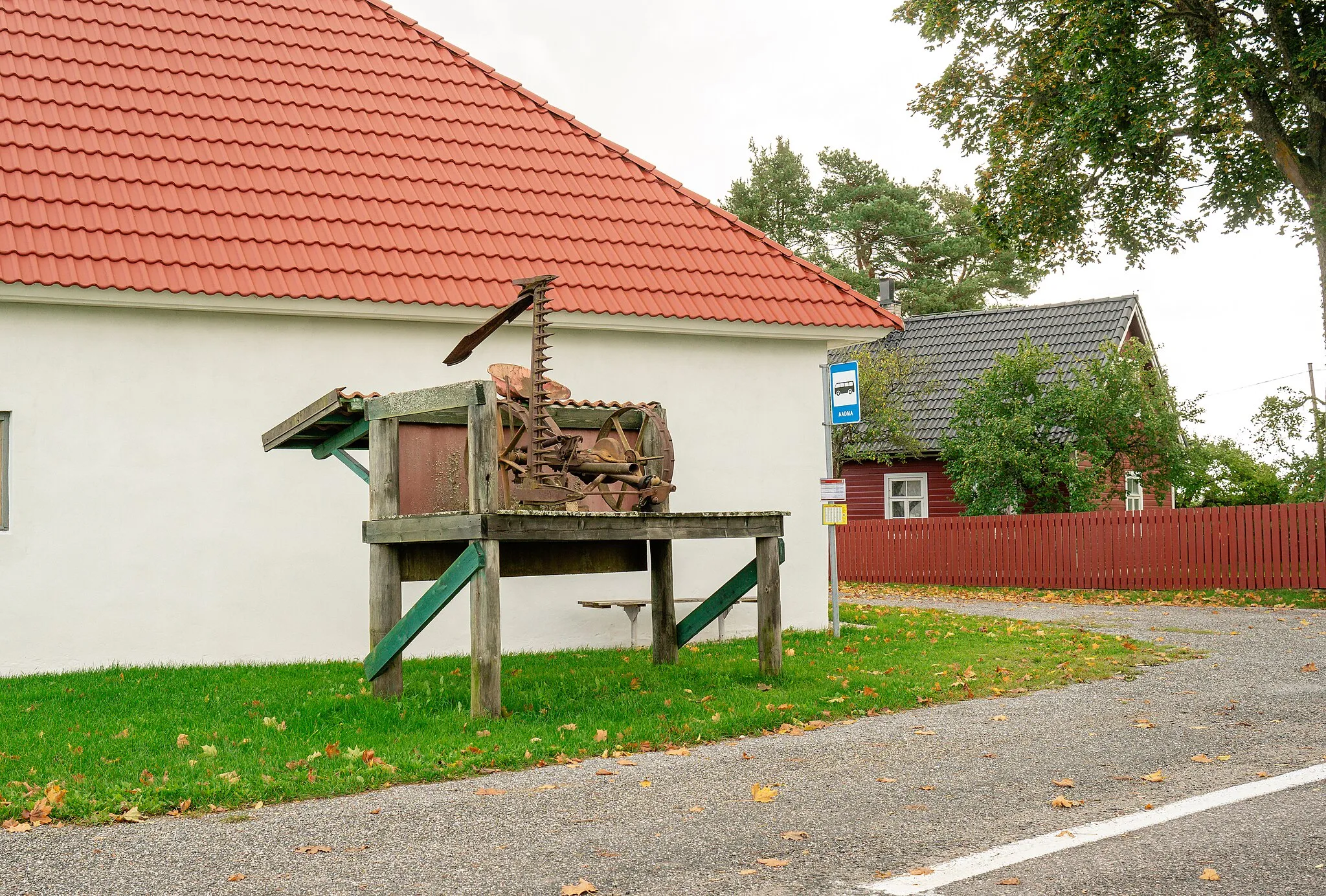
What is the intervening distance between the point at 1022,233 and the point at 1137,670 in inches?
546

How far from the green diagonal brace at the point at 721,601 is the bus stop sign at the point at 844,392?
3031mm

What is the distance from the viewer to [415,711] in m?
7.92

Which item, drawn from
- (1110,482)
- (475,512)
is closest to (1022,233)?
(1110,482)

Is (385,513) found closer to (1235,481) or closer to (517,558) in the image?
(517,558)

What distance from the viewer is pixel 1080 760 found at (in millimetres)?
6531

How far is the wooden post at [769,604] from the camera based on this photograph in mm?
9086

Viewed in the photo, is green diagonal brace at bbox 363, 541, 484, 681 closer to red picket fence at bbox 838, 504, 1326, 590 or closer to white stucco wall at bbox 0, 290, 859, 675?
white stucco wall at bbox 0, 290, 859, 675

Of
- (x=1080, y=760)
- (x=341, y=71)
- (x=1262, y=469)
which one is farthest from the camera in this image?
(x=1262, y=469)

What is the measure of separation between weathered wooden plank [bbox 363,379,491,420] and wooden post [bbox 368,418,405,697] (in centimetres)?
13

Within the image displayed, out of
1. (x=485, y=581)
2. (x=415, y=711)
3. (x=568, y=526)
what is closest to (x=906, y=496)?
(x=568, y=526)

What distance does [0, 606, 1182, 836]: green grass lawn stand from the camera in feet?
20.0

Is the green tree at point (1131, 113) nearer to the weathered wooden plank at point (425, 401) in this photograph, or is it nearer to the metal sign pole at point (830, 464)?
the metal sign pole at point (830, 464)

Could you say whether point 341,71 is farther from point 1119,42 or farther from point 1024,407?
point 1024,407

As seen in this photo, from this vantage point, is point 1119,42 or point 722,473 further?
point 1119,42
